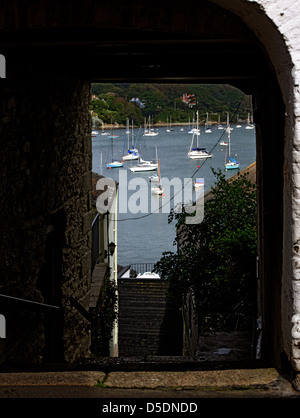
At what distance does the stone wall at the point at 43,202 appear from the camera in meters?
4.12

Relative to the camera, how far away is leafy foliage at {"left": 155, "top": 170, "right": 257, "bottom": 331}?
6824mm

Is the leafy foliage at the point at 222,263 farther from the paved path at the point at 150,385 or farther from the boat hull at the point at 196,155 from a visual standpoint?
the boat hull at the point at 196,155

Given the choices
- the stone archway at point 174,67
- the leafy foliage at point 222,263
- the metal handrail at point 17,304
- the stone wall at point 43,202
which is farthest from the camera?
the leafy foliage at point 222,263

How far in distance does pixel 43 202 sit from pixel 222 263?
2904mm

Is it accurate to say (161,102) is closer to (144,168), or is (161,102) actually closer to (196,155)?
(196,155)

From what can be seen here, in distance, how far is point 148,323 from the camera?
55.1 ft

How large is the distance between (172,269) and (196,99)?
158 feet

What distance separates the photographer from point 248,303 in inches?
265

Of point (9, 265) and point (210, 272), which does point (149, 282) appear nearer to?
point (210, 272)

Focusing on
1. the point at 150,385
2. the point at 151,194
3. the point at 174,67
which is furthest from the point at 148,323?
the point at 151,194

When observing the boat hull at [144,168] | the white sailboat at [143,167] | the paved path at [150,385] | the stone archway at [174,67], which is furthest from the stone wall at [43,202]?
the white sailboat at [143,167]

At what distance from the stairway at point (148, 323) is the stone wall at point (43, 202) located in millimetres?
8916

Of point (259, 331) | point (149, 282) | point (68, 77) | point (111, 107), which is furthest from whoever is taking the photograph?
point (111, 107)

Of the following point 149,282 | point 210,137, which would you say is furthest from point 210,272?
point 210,137
